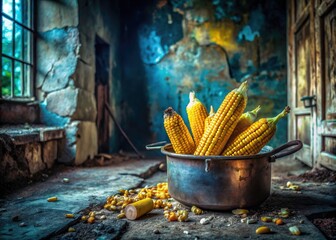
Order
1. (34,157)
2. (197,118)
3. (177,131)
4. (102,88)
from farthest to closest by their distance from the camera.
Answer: (102,88) → (34,157) → (197,118) → (177,131)

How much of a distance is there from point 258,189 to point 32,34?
118 inches

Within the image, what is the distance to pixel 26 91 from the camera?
10.8ft

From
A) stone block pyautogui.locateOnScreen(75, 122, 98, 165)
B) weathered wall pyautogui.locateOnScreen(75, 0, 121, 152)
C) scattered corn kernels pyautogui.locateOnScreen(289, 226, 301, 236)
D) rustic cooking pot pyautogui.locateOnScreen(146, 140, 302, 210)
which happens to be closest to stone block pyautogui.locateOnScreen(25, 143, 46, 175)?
stone block pyautogui.locateOnScreen(75, 122, 98, 165)

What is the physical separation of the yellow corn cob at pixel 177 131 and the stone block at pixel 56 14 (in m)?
2.15

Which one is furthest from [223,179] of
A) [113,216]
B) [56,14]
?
[56,14]

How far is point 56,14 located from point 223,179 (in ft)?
9.28

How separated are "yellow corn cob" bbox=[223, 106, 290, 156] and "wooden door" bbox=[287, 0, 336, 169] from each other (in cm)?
144

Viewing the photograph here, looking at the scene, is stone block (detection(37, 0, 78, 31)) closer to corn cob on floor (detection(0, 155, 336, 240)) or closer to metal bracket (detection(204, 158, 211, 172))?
corn cob on floor (detection(0, 155, 336, 240))

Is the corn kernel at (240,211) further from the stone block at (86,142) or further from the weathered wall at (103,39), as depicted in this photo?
the weathered wall at (103,39)

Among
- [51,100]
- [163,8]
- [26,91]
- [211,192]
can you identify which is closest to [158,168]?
[51,100]

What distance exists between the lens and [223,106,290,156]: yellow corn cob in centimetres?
167

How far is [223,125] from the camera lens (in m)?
1.70

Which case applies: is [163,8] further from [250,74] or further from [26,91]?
[26,91]

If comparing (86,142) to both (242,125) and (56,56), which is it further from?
(242,125)
